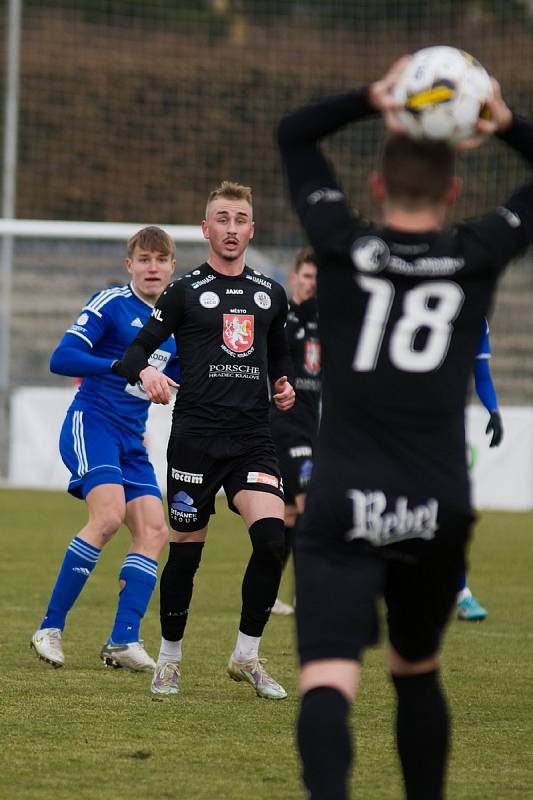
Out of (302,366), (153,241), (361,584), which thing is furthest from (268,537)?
(302,366)

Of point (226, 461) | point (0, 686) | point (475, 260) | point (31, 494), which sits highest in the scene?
point (475, 260)

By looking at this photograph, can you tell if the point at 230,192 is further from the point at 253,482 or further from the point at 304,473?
the point at 304,473

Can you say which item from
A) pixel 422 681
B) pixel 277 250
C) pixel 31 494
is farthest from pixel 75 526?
pixel 422 681

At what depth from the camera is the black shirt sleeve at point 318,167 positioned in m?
3.57

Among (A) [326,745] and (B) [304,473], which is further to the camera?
(B) [304,473]

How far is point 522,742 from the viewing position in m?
5.48

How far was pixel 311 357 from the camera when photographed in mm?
9938

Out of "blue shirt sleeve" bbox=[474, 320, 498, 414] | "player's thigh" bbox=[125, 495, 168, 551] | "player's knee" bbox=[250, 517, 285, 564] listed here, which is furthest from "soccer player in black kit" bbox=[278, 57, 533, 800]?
"blue shirt sleeve" bbox=[474, 320, 498, 414]

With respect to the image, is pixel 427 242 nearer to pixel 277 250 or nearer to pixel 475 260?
pixel 475 260

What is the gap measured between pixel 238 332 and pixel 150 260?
2.95 feet

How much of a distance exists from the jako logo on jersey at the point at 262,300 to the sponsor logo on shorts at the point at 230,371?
287 mm

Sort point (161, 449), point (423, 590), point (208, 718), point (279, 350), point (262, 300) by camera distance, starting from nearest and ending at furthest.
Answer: point (423, 590)
point (208, 718)
point (262, 300)
point (279, 350)
point (161, 449)

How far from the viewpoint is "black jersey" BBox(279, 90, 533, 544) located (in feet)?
11.5

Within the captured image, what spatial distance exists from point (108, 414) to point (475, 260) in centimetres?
393
